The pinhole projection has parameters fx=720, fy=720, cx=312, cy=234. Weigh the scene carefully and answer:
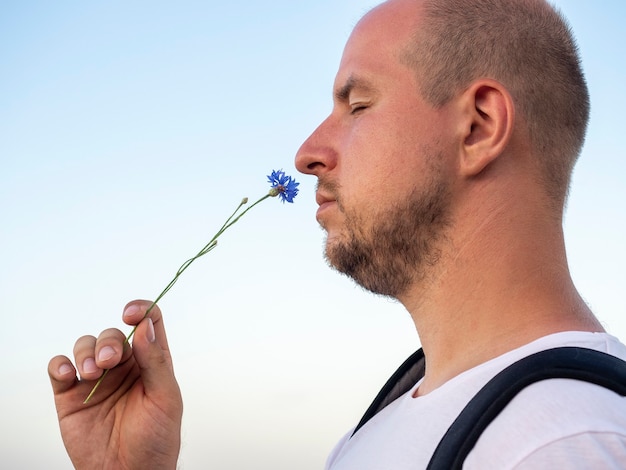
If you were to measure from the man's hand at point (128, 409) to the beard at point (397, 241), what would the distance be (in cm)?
94

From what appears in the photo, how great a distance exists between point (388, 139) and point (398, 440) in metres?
1.09

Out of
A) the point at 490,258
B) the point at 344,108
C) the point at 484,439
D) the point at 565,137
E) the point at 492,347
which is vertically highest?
the point at 344,108

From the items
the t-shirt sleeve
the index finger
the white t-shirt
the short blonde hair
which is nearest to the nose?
the short blonde hair

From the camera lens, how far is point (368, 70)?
2842mm

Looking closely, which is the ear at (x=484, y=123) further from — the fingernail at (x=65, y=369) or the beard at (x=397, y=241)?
the fingernail at (x=65, y=369)

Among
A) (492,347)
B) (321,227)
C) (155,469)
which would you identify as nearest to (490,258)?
(492,347)

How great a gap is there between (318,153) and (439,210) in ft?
1.93

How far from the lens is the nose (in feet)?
9.44

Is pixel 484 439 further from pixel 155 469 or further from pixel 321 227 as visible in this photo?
pixel 155 469

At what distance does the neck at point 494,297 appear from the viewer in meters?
2.31

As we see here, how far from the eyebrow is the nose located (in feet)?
0.32

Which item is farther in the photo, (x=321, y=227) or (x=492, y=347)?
(x=321, y=227)

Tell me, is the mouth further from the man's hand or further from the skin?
the man's hand

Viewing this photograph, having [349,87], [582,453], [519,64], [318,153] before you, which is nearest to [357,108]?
[349,87]
